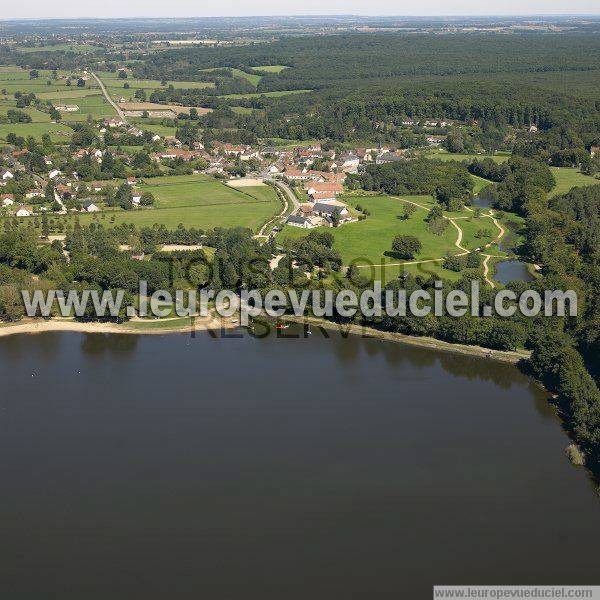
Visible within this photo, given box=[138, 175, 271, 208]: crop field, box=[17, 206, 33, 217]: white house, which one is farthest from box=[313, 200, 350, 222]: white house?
box=[17, 206, 33, 217]: white house

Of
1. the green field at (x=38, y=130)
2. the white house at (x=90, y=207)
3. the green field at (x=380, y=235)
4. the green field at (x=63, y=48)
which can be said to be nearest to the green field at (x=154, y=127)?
the green field at (x=38, y=130)

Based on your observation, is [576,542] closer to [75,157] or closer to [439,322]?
[439,322]

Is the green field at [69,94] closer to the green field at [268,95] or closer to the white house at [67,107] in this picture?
the white house at [67,107]

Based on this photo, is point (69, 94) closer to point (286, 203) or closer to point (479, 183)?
point (286, 203)

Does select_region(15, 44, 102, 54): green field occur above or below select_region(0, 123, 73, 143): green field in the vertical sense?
above

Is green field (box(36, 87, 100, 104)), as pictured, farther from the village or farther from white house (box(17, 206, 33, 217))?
white house (box(17, 206, 33, 217))

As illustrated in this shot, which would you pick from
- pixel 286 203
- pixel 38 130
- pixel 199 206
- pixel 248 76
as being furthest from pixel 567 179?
pixel 248 76
